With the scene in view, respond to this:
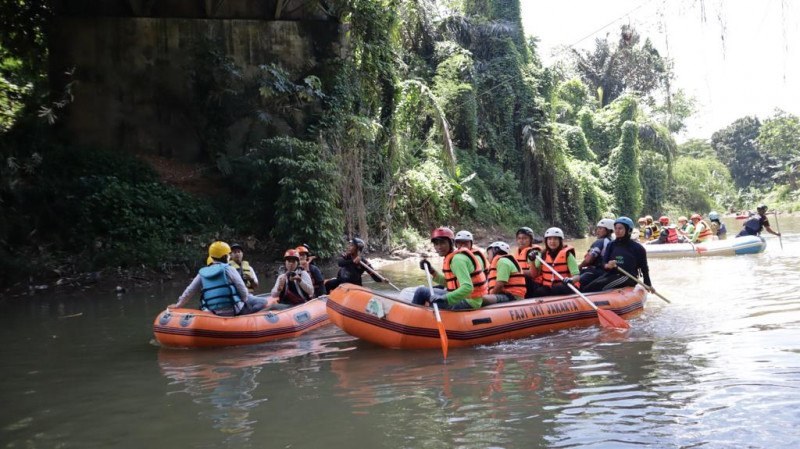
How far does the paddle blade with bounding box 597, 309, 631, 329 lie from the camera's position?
7231mm

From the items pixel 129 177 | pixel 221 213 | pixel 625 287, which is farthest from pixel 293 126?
pixel 625 287

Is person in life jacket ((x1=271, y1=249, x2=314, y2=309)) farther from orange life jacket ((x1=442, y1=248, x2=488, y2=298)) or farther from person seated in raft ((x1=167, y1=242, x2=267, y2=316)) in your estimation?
orange life jacket ((x1=442, y1=248, x2=488, y2=298))

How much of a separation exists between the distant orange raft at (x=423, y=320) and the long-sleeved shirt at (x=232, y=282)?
1057 mm

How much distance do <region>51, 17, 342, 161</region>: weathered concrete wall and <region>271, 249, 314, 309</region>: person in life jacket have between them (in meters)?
8.87

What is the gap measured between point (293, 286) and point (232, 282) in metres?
1.32

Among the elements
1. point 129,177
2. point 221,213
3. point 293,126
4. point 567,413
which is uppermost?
point 293,126

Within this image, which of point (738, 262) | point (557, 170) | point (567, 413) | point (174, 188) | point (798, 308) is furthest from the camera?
point (557, 170)

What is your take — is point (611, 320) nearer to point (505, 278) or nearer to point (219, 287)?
point (505, 278)

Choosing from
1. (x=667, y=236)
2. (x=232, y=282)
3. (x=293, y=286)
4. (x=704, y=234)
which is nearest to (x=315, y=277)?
(x=293, y=286)

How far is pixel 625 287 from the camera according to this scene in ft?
27.3

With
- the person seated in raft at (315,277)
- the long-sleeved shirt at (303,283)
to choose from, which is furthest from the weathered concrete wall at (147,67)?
the long-sleeved shirt at (303,283)

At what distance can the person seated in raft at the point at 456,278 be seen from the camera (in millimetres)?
6562

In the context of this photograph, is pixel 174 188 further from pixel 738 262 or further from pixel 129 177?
pixel 738 262

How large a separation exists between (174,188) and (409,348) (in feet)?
35.5
